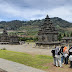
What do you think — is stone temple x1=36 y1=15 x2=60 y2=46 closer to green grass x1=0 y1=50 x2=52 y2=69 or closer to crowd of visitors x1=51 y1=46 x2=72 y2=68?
green grass x1=0 y1=50 x2=52 y2=69

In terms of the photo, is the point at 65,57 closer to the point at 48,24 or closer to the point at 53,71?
the point at 53,71

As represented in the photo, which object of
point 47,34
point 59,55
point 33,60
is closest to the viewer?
point 59,55

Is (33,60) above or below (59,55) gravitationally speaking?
below

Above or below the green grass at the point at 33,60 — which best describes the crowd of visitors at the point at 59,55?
above

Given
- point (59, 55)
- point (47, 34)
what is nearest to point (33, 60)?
point (59, 55)

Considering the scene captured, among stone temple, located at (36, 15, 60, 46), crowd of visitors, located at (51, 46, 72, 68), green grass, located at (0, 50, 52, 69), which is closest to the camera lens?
crowd of visitors, located at (51, 46, 72, 68)

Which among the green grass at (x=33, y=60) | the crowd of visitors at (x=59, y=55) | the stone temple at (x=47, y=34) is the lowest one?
the green grass at (x=33, y=60)

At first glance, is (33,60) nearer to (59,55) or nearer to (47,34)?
(59,55)

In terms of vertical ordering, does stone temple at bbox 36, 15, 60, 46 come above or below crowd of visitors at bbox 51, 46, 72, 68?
above

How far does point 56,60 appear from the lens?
10898 millimetres

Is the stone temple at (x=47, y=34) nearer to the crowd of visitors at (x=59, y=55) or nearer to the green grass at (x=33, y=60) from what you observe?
the green grass at (x=33, y=60)

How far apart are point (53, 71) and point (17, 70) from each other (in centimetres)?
287

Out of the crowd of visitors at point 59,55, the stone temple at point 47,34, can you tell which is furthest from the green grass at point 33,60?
the stone temple at point 47,34

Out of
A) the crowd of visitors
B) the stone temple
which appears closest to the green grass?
the crowd of visitors
